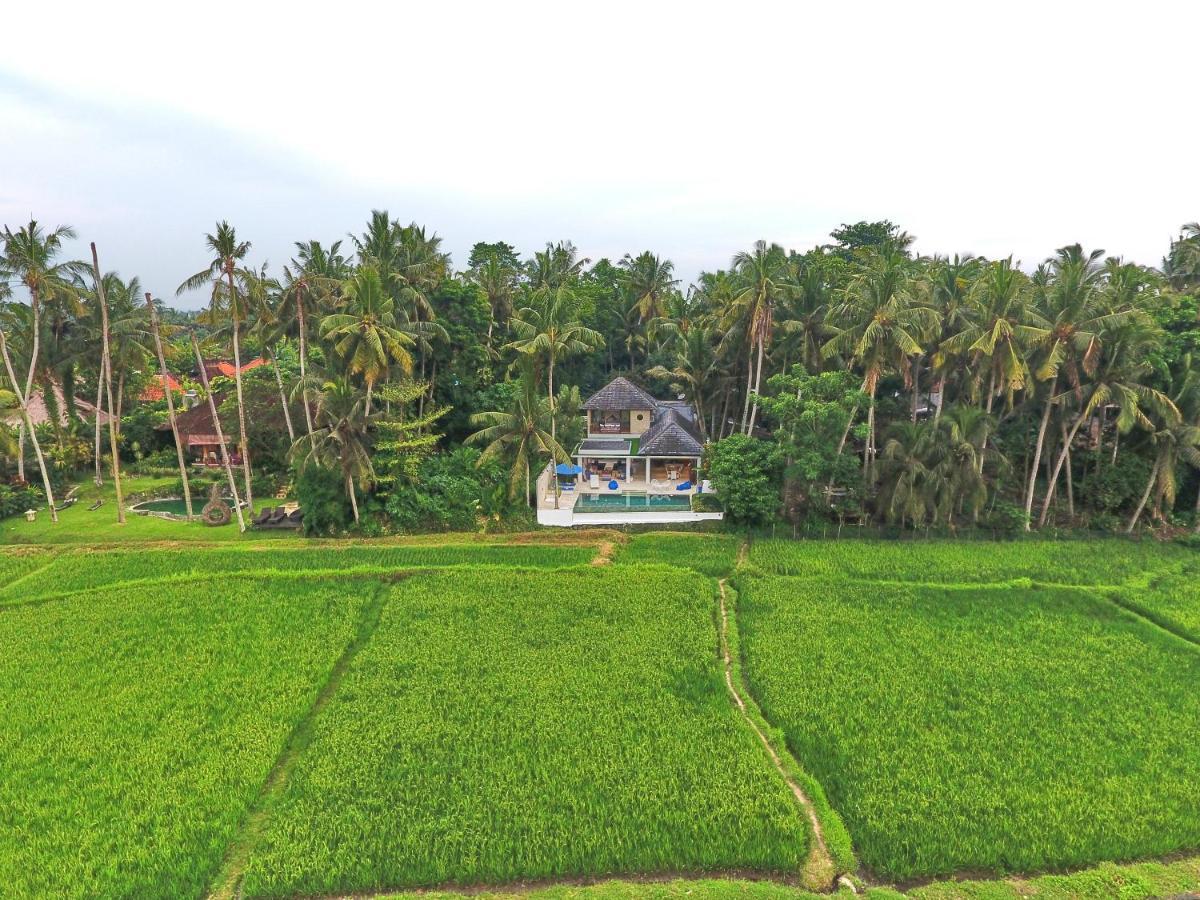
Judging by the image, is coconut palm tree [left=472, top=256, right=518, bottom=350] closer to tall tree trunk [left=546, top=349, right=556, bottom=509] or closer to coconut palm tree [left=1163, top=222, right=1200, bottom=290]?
tall tree trunk [left=546, top=349, right=556, bottom=509]

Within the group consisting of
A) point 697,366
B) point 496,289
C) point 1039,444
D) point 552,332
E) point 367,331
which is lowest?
point 1039,444

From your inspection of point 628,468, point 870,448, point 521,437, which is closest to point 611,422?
point 628,468

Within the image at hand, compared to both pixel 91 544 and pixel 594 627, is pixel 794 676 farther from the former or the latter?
pixel 91 544

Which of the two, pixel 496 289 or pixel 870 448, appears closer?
pixel 870 448

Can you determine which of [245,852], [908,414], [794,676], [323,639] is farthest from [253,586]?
[908,414]

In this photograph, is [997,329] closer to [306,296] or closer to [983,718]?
[983,718]

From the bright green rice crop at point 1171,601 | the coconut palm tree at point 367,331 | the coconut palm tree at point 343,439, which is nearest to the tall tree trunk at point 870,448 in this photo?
the bright green rice crop at point 1171,601
